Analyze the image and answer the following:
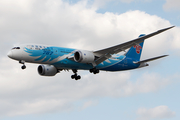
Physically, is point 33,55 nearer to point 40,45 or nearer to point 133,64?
point 40,45

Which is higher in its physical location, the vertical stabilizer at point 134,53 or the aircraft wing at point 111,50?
the vertical stabilizer at point 134,53

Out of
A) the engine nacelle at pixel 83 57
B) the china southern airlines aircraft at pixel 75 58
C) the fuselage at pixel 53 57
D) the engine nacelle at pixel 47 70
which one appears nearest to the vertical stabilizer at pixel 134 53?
the china southern airlines aircraft at pixel 75 58

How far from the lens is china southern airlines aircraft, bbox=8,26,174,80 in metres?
38.9

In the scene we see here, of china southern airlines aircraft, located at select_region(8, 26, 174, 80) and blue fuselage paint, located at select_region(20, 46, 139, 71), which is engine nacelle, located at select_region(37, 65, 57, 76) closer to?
china southern airlines aircraft, located at select_region(8, 26, 174, 80)

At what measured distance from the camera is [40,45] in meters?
40.2

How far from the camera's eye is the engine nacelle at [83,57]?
40.6 metres

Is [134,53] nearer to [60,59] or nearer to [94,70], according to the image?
[94,70]

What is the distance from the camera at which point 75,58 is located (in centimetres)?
4103

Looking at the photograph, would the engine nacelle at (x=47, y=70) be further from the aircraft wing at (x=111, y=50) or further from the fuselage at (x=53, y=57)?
the aircraft wing at (x=111, y=50)

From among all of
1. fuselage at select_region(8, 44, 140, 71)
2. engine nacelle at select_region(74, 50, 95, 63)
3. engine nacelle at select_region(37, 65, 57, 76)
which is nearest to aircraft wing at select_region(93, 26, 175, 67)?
engine nacelle at select_region(74, 50, 95, 63)

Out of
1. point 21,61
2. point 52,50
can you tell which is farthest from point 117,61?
point 21,61

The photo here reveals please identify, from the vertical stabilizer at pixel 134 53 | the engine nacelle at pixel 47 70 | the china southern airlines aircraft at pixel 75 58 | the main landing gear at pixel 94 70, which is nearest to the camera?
the china southern airlines aircraft at pixel 75 58

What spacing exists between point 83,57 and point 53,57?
13.6ft

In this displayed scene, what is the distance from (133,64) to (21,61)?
1903cm
